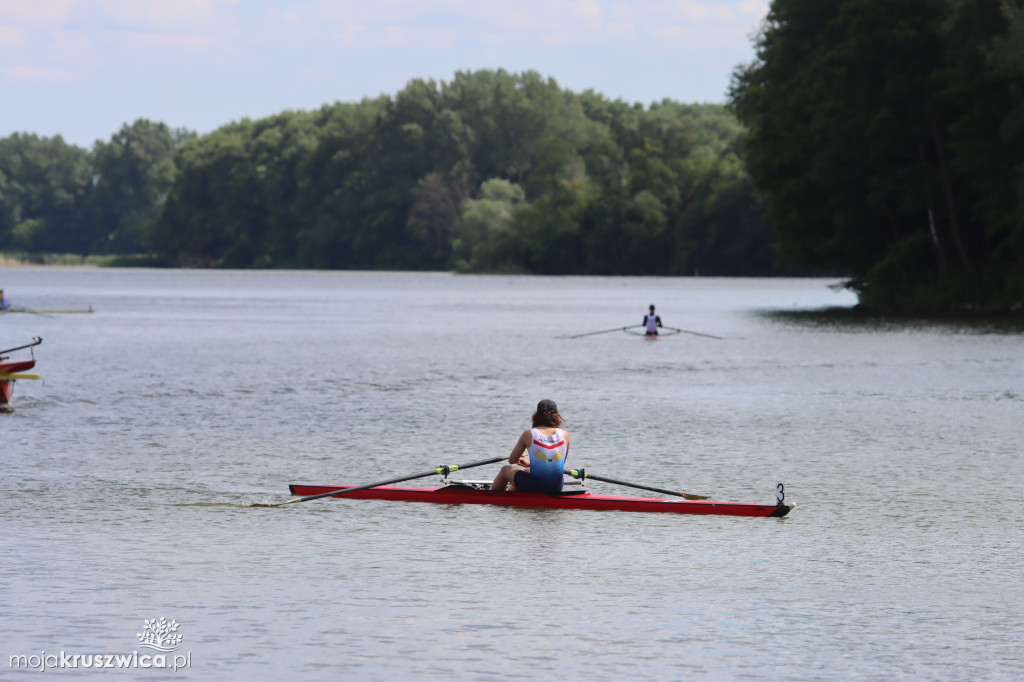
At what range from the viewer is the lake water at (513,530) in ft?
32.4

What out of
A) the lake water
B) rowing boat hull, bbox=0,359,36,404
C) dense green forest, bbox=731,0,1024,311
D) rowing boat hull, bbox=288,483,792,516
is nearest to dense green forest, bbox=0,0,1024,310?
dense green forest, bbox=731,0,1024,311

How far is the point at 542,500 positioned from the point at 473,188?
14944 cm

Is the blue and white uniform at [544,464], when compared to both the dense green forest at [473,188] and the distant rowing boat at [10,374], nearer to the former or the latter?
the distant rowing boat at [10,374]

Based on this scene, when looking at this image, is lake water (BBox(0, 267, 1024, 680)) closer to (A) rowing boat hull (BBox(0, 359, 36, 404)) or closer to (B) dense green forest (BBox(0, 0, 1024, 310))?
(A) rowing boat hull (BBox(0, 359, 36, 404))

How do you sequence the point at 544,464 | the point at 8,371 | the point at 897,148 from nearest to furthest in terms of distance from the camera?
the point at 544,464 → the point at 8,371 → the point at 897,148

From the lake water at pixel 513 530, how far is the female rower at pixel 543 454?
1.18 ft

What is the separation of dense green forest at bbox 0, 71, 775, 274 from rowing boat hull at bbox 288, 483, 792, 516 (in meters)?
111

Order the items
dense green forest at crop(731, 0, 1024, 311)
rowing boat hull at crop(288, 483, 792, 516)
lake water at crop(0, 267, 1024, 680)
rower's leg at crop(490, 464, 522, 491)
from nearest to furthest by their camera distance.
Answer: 1. lake water at crop(0, 267, 1024, 680)
2. rowing boat hull at crop(288, 483, 792, 516)
3. rower's leg at crop(490, 464, 522, 491)
4. dense green forest at crop(731, 0, 1024, 311)

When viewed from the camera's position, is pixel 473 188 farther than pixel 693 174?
Yes

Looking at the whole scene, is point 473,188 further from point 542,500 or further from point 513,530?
point 513,530

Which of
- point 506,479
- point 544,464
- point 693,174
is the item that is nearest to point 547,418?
point 544,464

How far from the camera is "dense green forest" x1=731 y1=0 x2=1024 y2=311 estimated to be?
57438 millimetres

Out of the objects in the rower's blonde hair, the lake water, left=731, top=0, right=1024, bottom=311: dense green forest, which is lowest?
the lake water

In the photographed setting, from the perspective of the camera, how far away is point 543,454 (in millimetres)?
15328
